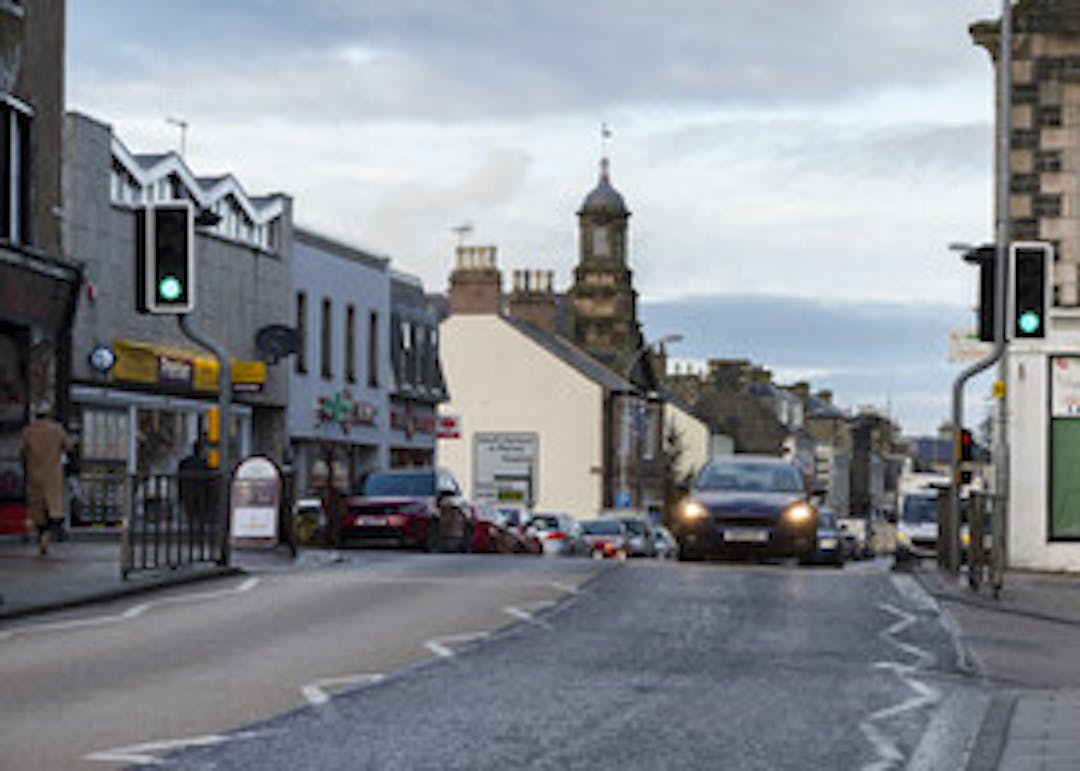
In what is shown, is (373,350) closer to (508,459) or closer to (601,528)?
(601,528)

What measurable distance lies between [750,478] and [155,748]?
20.3m

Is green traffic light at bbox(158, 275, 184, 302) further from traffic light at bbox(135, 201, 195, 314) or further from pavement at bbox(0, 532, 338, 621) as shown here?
pavement at bbox(0, 532, 338, 621)

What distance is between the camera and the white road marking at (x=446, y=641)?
14.5m

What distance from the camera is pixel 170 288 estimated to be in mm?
20969

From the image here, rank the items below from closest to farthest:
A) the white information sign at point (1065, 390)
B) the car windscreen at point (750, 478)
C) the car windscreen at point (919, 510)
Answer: the car windscreen at point (750, 478)
the white information sign at point (1065, 390)
the car windscreen at point (919, 510)

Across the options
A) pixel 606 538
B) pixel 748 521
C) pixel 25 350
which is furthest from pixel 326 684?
pixel 606 538

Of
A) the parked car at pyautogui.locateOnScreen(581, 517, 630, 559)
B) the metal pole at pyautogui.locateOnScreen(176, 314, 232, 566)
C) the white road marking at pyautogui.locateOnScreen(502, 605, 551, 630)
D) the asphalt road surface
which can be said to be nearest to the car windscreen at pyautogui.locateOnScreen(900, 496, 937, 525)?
the parked car at pyautogui.locateOnScreen(581, 517, 630, 559)

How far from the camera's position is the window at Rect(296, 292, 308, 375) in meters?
51.4

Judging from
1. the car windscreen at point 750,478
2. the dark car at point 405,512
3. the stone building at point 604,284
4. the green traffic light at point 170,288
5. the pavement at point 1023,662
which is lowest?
the pavement at point 1023,662

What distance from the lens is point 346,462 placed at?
5612 cm

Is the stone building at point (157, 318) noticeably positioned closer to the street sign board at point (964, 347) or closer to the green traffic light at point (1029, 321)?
the street sign board at point (964, 347)

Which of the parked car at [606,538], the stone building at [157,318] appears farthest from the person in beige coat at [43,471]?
the parked car at [606,538]

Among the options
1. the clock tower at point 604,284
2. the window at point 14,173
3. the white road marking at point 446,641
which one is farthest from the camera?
the clock tower at point 604,284

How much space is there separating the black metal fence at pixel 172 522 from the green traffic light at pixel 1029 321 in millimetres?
8742
